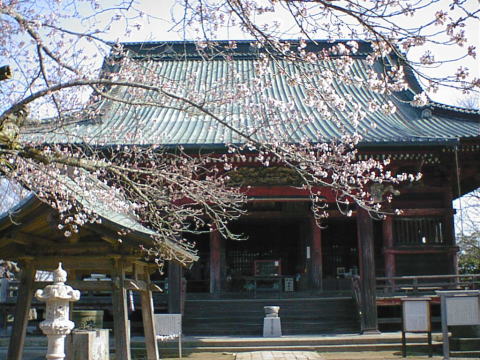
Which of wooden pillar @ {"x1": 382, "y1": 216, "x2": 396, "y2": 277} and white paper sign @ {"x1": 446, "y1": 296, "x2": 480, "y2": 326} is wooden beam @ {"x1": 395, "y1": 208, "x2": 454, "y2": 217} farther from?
white paper sign @ {"x1": 446, "y1": 296, "x2": 480, "y2": 326}

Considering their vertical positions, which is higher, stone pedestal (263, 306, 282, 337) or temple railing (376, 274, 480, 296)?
temple railing (376, 274, 480, 296)

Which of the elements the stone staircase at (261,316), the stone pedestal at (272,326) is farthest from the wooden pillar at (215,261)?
the stone pedestal at (272,326)

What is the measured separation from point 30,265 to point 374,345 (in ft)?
24.1

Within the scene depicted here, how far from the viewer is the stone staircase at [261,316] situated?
14742mm

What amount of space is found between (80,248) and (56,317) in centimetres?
199

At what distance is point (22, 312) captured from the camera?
827 cm

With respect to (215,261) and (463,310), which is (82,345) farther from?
(215,261)

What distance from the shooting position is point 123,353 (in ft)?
27.1

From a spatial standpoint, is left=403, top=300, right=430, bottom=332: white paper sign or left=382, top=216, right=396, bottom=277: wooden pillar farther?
left=382, top=216, right=396, bottom=277: wooden pillar

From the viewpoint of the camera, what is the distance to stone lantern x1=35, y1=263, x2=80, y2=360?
6.57 metres

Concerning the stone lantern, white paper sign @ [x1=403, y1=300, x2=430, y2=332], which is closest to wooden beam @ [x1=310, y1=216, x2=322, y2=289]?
white paper sign @ [x1=403, y1=300, x2=430, y2=332]

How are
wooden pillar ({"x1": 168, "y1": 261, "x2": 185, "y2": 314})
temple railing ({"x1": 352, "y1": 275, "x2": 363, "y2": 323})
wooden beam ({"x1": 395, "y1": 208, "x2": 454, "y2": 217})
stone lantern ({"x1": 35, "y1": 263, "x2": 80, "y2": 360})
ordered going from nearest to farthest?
stone lantern ({"x1": 35, "y1": 263, "x2": 80, "y2": 360}) → temple railing ({"x1": 352, "y1": 275, "x2": 363, "y2": 323}) → wooden pillar ({"x1": 168, "y1": 261, "x2": 185, "y2": 314}) → wooden beam ({"x1": 395, "y1": 208, "x2": 454, "y2": 217})

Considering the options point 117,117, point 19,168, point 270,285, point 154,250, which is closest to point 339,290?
point 270,285

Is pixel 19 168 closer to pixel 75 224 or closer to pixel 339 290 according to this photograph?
pixel 75 224
